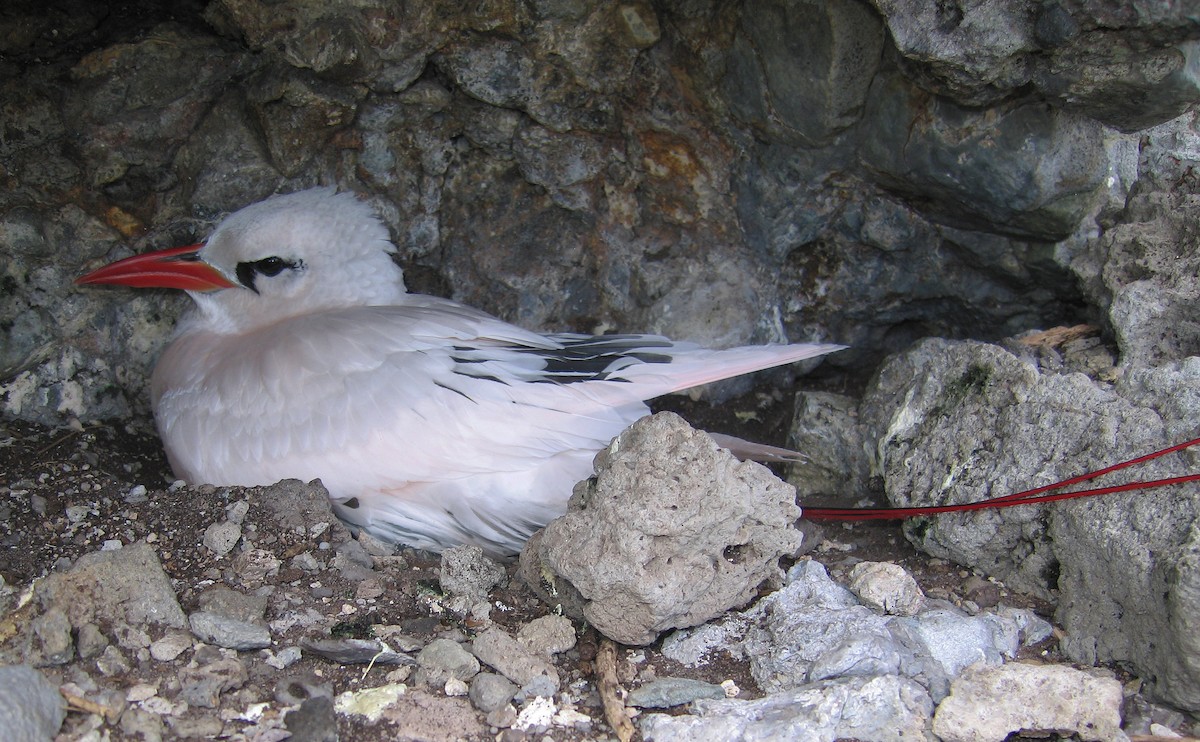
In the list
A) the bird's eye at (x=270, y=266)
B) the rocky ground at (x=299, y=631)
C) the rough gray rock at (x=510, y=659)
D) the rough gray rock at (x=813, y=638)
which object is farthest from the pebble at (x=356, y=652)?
the bird's eye at (x=270, y=266)

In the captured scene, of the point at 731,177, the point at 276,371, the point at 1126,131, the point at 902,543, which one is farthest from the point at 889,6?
the point at 276,371

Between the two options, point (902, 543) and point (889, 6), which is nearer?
point (889, 6)

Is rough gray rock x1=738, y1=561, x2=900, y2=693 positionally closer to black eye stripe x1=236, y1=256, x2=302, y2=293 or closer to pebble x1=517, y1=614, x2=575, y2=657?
pebble x1=517, y1=614, x2=575, y2=657

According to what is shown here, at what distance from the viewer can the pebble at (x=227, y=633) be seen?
1.98m

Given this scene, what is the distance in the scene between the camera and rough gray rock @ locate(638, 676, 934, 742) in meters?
1.79

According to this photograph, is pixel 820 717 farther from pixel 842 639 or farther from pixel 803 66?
pixel 803 66

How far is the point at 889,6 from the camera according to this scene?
221cm

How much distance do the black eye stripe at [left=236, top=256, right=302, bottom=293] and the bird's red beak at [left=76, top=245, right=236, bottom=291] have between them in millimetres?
51

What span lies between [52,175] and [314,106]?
784mm

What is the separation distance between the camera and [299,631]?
2.07 m

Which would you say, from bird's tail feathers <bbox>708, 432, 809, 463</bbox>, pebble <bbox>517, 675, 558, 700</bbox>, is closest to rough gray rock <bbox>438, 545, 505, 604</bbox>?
pebble <bbox>517, 675, 558, 700</bbox>

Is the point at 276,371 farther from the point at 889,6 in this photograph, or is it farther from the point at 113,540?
the point at 889,6

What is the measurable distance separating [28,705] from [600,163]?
6.84 ft

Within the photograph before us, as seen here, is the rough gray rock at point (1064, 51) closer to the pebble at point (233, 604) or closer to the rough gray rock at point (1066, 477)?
the rough gray rock at point (1066, 477)
